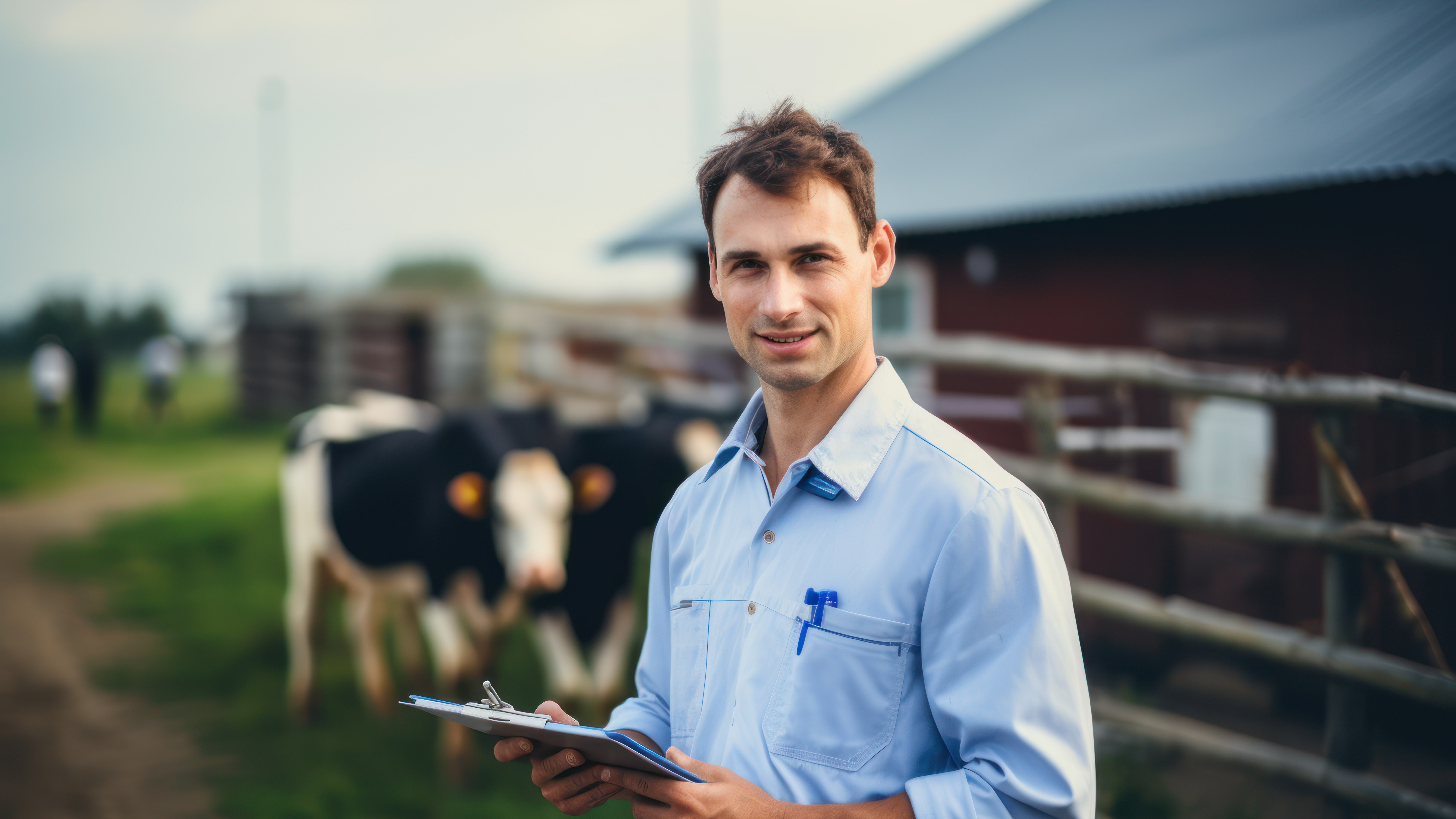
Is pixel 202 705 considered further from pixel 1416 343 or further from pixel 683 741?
pixel 1416 343

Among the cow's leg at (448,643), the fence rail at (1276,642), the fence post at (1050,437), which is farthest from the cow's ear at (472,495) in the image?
the fence rail at (1276,642)

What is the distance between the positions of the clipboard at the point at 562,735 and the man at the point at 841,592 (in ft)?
0.08

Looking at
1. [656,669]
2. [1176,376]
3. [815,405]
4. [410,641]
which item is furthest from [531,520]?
[815,405]

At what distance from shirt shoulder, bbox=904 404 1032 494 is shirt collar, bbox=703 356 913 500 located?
0.9 inches

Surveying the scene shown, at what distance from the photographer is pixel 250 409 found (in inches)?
768

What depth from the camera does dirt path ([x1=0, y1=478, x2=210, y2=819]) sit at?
4512mm

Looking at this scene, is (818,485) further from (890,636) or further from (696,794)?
(696,794)

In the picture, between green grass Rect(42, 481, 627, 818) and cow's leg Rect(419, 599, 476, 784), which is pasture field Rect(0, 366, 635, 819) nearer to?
green grass Rect(42, 481, 627, 818)

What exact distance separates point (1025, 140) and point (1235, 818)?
4942mm

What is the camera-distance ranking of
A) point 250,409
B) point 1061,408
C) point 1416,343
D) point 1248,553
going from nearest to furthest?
point 1416,343, point 1248,553, point 1061,408, point 250,409

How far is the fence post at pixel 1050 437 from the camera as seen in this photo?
423 cm

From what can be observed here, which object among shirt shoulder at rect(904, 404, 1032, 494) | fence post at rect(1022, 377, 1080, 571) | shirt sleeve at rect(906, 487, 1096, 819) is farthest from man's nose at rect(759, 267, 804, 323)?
fence post at rect(1022, 377, 1080, 571)

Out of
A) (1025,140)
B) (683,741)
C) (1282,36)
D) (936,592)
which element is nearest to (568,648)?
(683,741)

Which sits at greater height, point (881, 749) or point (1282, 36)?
point (1282, 36)
